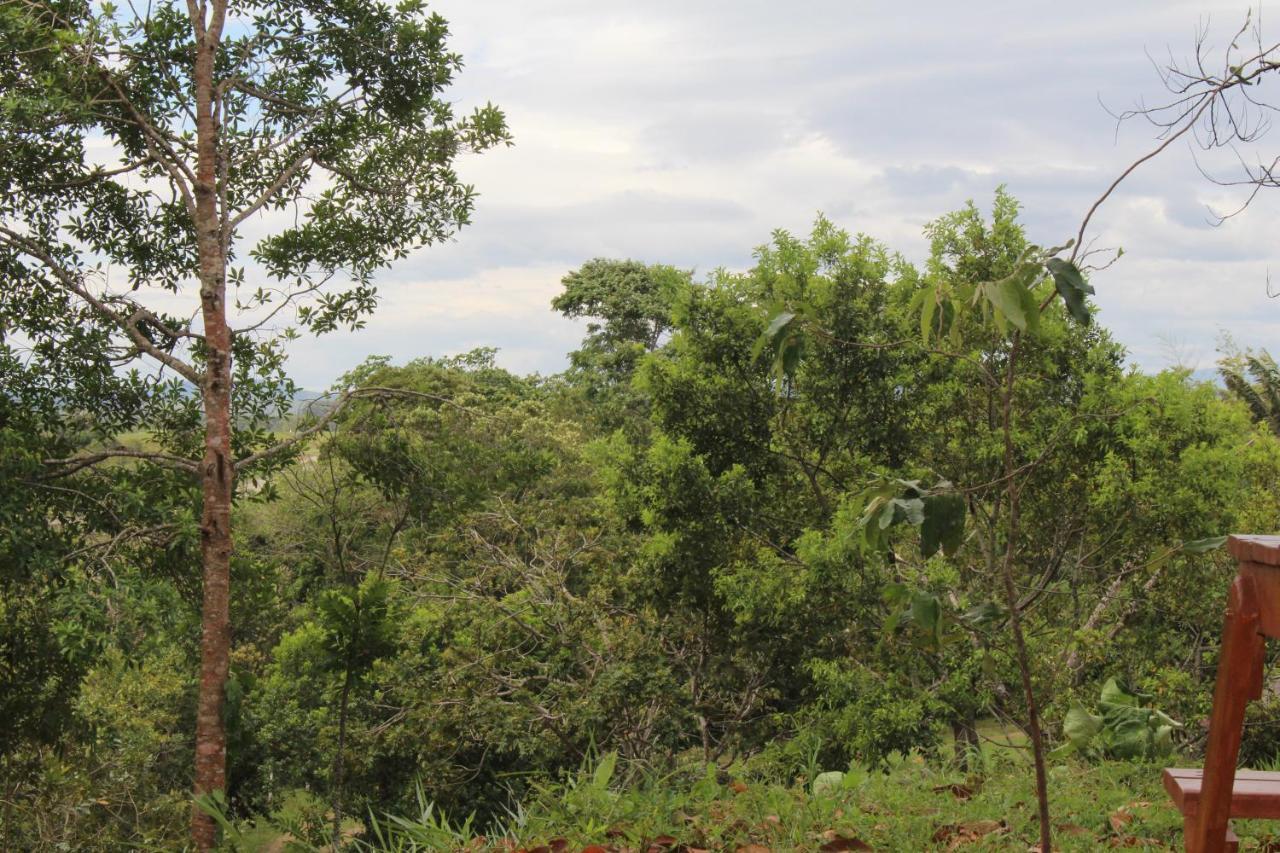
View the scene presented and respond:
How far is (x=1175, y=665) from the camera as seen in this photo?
1034cm

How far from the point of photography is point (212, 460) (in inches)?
320

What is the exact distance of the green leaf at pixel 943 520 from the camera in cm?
235

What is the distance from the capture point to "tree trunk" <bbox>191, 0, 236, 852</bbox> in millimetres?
7816

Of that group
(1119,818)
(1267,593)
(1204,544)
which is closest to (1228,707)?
(1267,593)

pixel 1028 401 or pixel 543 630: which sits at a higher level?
pixel 1028 401

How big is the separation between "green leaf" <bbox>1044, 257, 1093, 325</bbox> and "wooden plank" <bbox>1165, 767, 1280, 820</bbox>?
1037 mm

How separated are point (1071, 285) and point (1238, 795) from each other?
1.21 meters

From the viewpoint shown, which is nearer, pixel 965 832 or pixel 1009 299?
pixel 1009 299

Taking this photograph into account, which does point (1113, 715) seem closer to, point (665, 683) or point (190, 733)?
point (665, 683)


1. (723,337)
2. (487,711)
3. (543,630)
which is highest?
(723,337)

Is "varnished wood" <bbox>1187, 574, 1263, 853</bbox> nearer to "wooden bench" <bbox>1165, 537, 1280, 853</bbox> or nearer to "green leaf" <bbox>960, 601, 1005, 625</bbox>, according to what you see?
"wooden bench" <bbox>1165, 537, 1280, 853</bbox>

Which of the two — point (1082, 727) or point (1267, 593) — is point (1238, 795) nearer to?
point (1082, 727)

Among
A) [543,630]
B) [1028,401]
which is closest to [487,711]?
[543,630]

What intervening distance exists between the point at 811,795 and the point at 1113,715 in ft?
5.17
